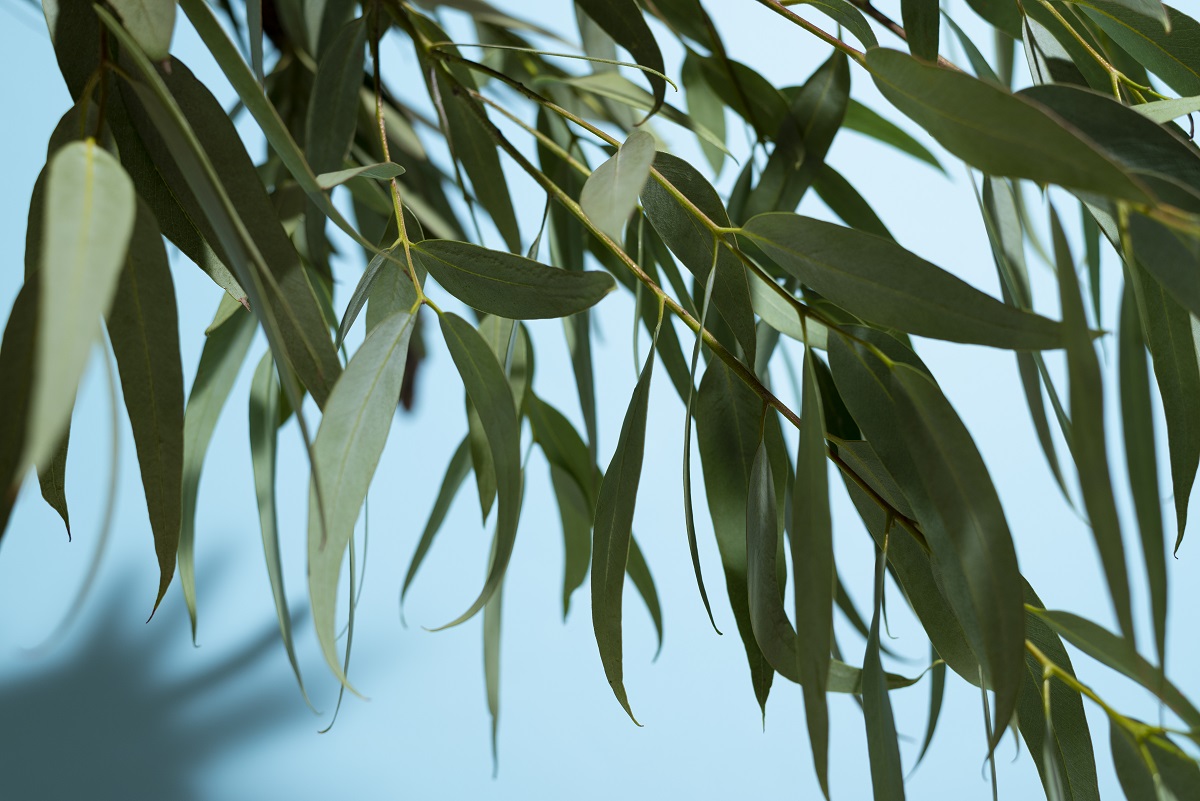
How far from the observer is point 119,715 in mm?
781

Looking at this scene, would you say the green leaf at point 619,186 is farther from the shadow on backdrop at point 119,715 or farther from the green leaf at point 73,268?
the shadow on backdrop at point 119,715

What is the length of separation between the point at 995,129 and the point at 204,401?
235 millimetres

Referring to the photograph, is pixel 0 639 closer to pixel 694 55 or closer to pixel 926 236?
pixel 694 55

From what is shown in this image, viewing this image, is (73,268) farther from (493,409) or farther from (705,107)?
(705,107)

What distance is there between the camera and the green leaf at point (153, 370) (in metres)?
0.13

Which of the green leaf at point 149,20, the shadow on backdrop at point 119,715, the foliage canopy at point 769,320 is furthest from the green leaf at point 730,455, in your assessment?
the shadow on backdrop at point 119,715

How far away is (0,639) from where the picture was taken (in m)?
0.81

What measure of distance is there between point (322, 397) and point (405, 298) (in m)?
0.04

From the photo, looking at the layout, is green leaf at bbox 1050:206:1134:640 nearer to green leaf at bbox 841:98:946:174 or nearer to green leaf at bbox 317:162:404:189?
green leaf at bbox 317:162:404:189

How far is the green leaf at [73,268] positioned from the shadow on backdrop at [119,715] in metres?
0.78

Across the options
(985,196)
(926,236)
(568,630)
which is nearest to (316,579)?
(985,196)

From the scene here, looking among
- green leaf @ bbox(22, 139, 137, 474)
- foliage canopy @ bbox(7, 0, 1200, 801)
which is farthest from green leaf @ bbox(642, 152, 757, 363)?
green leaf @ bbox(22, 139, 137, 474)

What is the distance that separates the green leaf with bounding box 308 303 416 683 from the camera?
137 mm

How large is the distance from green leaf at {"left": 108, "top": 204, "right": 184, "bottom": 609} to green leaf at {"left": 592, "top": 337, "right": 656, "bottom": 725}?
71 millimetres
